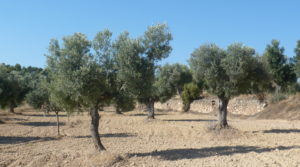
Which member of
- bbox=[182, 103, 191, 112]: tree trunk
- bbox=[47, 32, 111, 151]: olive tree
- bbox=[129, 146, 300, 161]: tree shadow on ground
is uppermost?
bbox=[47, 32, 111, 151]: olive tree

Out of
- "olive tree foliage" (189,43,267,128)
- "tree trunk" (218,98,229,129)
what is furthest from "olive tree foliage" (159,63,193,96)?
"olive tree foliage" (189,43,267,128)

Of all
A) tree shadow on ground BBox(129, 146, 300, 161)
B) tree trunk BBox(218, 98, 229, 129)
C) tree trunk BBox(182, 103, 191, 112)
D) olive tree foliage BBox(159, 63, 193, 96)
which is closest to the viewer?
tree shadow on ground BBox(129, 146, 300, 161)

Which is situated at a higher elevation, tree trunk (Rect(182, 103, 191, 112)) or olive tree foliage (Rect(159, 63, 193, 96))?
olive tree foliage (Rect(159, 63, 193, 96))

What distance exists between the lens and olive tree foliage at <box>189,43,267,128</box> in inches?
697

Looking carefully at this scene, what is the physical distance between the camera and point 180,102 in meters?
52.1

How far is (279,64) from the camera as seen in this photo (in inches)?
1587

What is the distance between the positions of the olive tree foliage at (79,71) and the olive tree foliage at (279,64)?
3371cm

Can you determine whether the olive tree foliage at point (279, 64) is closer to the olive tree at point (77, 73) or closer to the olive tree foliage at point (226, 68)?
the olive tree foliage at point (226, 68)

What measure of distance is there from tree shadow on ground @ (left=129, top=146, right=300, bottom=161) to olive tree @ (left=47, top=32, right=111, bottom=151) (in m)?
3.38

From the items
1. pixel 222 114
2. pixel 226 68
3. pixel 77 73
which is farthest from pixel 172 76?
pixel 77 73

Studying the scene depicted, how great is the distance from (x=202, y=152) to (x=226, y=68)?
249 inches

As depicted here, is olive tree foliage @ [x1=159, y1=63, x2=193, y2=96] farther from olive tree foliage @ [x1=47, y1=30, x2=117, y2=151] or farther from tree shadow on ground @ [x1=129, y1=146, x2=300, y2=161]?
olive tree foliage @ [x1=47, y1=30, x2=117, y2=151]

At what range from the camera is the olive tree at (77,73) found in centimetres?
1051

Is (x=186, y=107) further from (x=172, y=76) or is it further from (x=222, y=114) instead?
(x=222, y=114)
